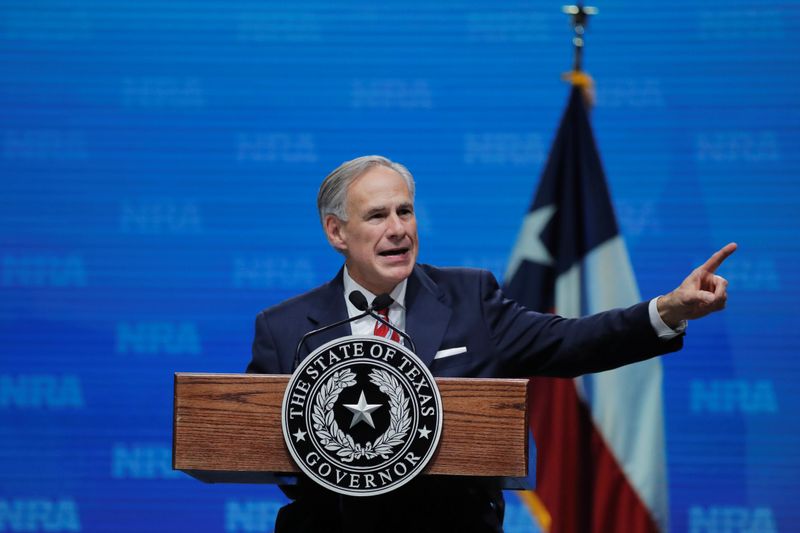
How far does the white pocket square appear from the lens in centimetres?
211

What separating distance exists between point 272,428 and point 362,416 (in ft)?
0.55

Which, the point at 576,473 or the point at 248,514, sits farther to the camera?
the point at 248,514

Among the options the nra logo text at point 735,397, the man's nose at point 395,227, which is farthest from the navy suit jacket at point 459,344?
the nra logo text at point 735,397

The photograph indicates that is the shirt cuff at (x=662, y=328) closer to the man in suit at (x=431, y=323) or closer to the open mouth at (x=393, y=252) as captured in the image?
the man in suit at (x=431, y=323)

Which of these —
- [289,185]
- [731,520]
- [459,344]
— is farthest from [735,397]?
[459,344]

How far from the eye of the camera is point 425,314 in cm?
218

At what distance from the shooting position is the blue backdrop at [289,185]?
4.11m

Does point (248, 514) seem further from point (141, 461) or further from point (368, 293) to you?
point (368, 293)

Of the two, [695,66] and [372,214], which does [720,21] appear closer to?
[695,66]

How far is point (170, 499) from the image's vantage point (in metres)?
4.16

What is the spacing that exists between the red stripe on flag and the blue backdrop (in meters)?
0.46

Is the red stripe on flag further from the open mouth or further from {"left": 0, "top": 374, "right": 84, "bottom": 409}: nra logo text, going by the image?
{"left": 0, "top": 374, "right": 84, "bottom": 409}: nra logo text

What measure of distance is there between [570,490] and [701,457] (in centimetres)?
68

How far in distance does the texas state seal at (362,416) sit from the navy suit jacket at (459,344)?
0.54 feet
